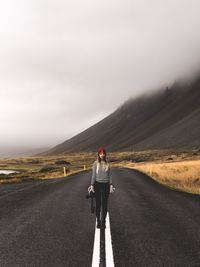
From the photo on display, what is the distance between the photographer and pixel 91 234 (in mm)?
8797

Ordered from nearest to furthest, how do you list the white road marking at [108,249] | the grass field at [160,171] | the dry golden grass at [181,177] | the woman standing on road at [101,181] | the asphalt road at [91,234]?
1. the white road marking at [108,249]
2. the asphalt road at [91,234]
3. the woman standing on road at [101,181]
4. the dry golden grass at [181,177]
5. the grass field at [160,171]

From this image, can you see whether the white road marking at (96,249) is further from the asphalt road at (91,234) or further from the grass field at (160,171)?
the grass field at (160,171)

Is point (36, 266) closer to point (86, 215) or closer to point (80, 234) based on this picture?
point (80, 234)

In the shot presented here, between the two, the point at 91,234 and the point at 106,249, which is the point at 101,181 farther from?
the point at 106,249

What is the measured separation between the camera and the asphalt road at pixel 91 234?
668 centimetres

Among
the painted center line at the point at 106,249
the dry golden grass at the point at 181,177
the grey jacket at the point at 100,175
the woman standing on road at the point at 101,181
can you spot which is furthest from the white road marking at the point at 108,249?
the dry golden grass at the point at 181,177

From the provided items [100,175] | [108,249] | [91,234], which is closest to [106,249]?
[108,249]

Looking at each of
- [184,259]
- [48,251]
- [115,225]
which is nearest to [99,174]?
[115,225]

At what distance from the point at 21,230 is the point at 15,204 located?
552 centimetres

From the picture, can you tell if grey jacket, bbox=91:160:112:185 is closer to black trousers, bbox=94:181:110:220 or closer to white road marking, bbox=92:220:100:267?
black trousers, bbox=94:181:110:220

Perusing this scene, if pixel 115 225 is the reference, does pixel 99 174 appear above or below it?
above

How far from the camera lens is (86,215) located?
11594mm

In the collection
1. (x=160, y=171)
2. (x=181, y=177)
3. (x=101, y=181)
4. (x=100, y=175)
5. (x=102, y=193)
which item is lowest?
A: (x=181, y=177)

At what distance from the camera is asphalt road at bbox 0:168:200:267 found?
263 inches
